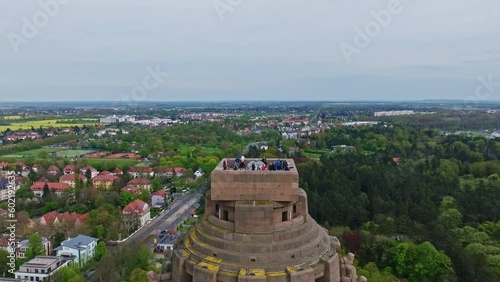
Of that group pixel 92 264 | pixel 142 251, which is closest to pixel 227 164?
pixel 142 251

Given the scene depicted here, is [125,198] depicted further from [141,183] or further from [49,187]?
[49,187]

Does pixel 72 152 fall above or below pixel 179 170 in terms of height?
below

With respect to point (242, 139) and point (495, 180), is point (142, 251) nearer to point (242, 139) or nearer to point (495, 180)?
point (495, 180)

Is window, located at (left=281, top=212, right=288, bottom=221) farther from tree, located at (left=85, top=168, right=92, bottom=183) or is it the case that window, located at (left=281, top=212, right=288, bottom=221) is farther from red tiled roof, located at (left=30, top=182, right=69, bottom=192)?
tree, located at (left=85, top=168, right=92, bottom=183)

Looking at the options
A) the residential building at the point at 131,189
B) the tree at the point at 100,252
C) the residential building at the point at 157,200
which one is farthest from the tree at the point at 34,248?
the residential building at the point at 157,200

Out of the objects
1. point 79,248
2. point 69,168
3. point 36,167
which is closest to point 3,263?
point 79,248
